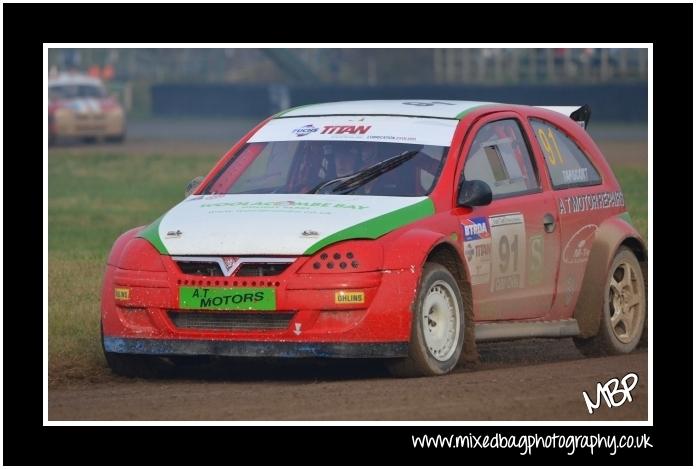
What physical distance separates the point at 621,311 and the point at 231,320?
3037 millimetres

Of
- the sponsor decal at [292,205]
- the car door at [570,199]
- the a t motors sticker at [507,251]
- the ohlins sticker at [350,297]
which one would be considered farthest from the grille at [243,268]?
the car door at [570,199]

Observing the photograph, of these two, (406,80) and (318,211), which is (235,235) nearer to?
(318,211)

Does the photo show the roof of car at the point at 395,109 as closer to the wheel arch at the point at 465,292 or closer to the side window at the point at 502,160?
the side window at the point at 502,160

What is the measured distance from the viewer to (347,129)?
9484 millimetres

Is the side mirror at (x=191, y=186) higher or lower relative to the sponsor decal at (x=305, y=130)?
lower

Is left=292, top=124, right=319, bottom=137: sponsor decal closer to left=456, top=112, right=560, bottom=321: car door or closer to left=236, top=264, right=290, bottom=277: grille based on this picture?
left=456, top=112, right=560, bottom=321: car door

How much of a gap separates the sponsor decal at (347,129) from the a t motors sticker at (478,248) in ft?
3.19

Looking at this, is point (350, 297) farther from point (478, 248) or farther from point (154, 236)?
point (154, 236)

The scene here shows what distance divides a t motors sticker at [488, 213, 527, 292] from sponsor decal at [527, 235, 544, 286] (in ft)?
0.22

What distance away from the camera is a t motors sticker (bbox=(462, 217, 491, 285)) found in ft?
29.0

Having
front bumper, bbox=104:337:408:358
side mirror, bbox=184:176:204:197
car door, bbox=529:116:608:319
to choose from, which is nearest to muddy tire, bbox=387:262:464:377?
front bumper, bbox=104:337:408:358

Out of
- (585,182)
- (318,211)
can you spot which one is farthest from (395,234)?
(585,182)

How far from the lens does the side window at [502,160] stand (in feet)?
30.6

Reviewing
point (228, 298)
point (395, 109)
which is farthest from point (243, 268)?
point (395, 109)
